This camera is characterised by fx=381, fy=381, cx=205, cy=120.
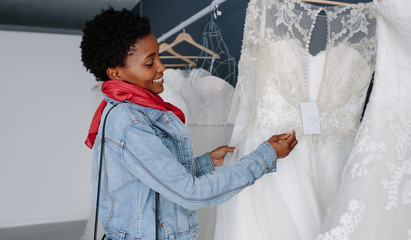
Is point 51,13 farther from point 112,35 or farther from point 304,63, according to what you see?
point 304,63

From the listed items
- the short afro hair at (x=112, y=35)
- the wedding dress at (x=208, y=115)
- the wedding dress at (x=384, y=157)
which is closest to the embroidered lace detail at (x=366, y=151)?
the wedding dress at (x=384, y=157)

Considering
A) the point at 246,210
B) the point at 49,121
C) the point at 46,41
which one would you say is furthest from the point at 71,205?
the point at 246,210

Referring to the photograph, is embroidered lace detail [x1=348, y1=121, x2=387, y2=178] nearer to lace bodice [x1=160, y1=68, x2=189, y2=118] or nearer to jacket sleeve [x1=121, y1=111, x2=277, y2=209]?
jacket sleeve [x1=121, y1=111, x2=277, y2=209]

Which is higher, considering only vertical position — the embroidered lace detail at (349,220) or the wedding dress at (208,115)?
the wedding dress at (208,115)

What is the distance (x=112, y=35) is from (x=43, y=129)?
148 inches

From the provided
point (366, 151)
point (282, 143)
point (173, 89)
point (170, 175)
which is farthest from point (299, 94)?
point (173, 89)

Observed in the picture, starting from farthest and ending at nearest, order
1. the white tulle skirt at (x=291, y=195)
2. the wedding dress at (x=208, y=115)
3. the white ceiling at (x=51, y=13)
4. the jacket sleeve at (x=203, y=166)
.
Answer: the white ceiling at (x=51, y=13), the wedding dress at (x=208, y=115), the jacket sleeve at (x=203, y=166), the white tulle skirt at (x=291, y=195)

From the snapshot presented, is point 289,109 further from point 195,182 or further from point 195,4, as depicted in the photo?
point 195,4

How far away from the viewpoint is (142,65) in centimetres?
116

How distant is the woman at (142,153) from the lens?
1.01m

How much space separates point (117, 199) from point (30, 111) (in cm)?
379

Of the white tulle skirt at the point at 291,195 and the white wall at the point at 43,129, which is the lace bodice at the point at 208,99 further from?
the white wall at the point at 43,129

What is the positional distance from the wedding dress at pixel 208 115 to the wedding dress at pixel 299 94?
26.9 inches

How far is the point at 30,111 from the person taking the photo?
4.44 m
